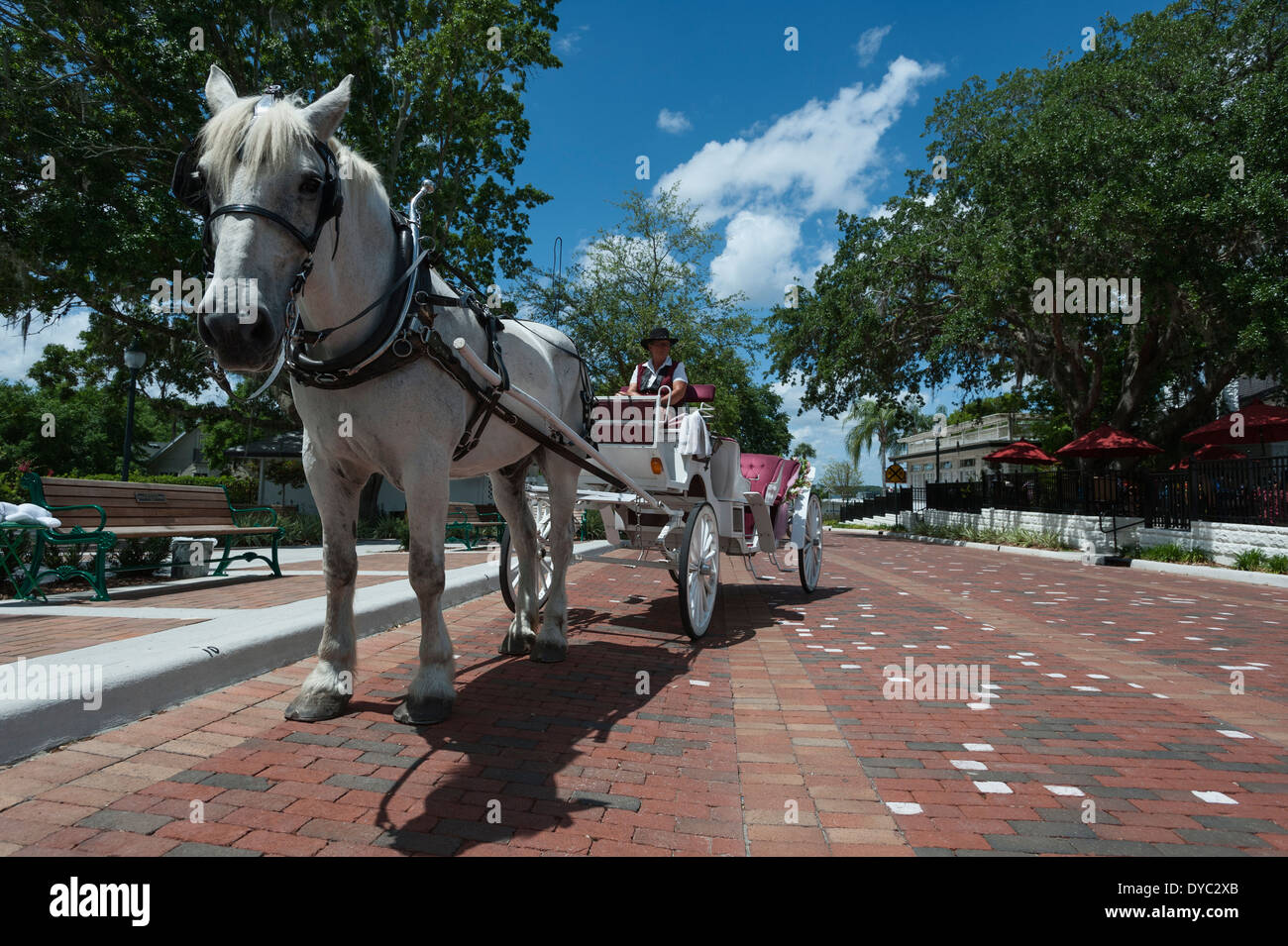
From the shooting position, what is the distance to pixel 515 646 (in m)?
4.68

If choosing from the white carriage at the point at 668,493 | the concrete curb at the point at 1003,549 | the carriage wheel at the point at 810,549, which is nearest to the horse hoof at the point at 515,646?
the white carriage at the point at 668,493

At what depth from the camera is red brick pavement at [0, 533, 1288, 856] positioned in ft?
Answer: 7.32

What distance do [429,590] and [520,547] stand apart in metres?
1.64

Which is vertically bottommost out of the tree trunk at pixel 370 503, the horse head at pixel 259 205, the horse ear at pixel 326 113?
the tree trunk at pixel 370 503

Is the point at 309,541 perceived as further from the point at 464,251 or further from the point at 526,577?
the point at 526,577

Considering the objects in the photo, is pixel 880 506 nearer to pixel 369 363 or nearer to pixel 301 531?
pixel 301 531

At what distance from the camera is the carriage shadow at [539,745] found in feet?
7.59

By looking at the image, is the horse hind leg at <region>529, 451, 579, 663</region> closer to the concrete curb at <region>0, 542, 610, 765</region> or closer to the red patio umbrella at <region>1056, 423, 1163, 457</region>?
the concrete curb at <region>0, 542, 610, 765</region>

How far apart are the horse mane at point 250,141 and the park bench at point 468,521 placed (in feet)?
38.2

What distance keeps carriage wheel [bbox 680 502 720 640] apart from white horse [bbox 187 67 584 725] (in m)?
1.74

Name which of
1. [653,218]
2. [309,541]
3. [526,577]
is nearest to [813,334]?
[653,218]

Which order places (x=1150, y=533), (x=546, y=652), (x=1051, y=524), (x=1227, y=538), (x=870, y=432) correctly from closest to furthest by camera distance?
(x=546, y=652) < (x=1227, y=538) < (x=1150, y=533) < (x=1051, y=524) < (x=870, y=432)

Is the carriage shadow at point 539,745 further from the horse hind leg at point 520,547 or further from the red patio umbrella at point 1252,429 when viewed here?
the red patio umbrella at point 1252,429

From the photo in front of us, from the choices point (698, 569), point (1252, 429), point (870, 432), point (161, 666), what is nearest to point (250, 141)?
point (161, 666)
